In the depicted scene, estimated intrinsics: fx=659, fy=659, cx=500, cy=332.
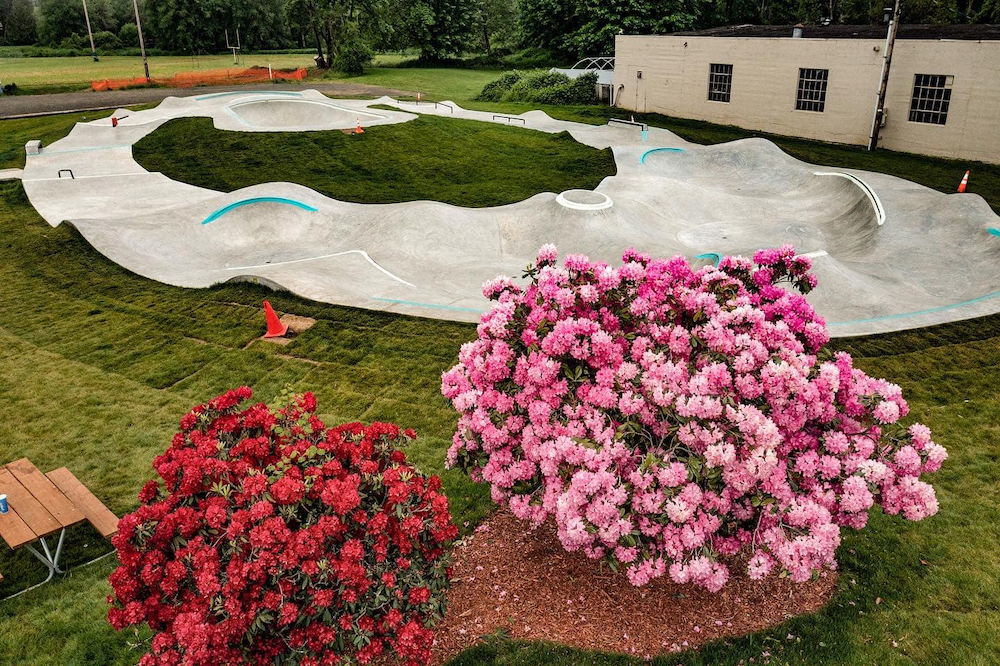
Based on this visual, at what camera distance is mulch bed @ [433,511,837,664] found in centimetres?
614

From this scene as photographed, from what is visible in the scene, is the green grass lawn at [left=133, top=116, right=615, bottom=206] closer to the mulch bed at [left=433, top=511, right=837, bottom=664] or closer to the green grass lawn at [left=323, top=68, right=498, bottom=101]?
the mulch bed at [left=433, top=511, right=837, bottom=664]

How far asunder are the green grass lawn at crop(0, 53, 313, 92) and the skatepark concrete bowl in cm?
3903

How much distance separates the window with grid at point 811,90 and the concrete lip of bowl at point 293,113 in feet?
67.0

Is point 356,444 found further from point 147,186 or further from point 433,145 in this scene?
point 433,145

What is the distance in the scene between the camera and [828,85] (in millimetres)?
30250

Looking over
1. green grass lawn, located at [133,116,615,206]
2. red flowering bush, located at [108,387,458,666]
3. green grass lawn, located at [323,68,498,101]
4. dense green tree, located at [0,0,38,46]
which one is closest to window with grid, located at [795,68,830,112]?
green grass lawn, located at [133,116,615,206]

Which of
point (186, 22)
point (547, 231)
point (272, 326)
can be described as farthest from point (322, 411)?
point (186, 22)

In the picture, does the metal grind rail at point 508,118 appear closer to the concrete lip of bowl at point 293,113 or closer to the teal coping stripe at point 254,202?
the concrete lip of bowl at point 293,113

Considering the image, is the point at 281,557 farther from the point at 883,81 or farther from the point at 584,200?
the point at 883,81

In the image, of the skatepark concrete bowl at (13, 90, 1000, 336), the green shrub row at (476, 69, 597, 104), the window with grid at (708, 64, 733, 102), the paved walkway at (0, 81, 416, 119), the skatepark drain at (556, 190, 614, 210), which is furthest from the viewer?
the green shrub row at (476, 69, 597, 104)

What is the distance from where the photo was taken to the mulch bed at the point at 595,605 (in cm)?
614

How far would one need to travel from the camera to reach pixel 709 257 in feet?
55.2

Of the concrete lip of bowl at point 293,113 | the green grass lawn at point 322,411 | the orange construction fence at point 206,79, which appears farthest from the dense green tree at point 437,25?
the green grass lawn at point 322,411

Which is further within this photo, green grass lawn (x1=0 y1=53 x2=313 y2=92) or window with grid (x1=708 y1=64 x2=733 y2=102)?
green grass lawn (x1=0 y1=53 x2=313 y2=92)
